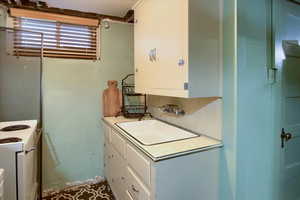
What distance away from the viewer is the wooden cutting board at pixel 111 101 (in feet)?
7.55

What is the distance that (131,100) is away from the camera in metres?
2.51

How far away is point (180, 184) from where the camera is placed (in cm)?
112

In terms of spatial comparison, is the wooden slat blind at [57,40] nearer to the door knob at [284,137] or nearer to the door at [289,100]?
the door at [289,100]

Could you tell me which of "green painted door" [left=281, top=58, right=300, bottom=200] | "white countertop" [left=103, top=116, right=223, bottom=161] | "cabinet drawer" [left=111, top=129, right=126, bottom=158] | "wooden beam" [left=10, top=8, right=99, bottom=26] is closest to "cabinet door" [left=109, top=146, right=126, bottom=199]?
"cabinet drawer" [left=111, top=129, right=126, bottom=158]

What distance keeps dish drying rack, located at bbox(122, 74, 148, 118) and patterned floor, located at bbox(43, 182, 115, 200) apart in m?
1.00

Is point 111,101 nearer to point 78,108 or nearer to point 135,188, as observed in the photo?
point 78,108

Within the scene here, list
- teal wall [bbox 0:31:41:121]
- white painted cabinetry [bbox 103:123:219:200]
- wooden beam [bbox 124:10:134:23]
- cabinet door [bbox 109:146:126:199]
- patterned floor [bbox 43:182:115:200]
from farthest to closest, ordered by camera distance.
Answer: wooden beam [bbox 124:10:134:23] < patterned floor [bbox 43:182:115:200] < teal wall [bbox 0:31:41:121] < cabinet door [bbox 109:146:126:199] < white painted cabinetry [bbox 103:123:219:200]

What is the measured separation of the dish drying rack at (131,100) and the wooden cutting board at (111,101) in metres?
0.09

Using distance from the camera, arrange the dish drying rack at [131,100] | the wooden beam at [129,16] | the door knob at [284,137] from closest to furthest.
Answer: the door knob at [284,137] → the wooden beam at [129,16] → the dish drying rack at [131,100]

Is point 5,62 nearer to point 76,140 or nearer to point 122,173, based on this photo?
point 76,140

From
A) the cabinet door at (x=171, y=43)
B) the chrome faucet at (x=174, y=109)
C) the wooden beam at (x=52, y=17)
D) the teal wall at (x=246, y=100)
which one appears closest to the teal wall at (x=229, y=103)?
the teal wall at (x=246, y=100)

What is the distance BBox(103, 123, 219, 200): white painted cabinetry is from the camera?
3.47 ft

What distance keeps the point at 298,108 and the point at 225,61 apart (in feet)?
3.09

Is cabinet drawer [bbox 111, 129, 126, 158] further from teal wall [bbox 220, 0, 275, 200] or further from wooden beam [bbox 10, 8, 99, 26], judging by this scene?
wooden beam [bbox 10, 8, 99, 26]
